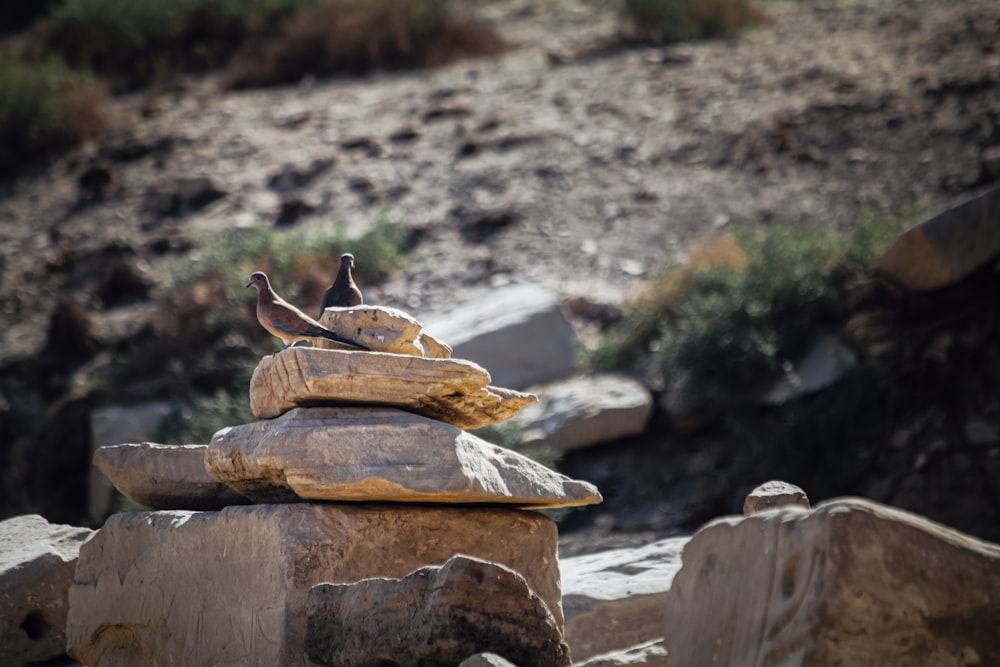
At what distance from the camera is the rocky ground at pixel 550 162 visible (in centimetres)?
1364

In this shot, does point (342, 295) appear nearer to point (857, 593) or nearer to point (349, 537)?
point (349, 537)

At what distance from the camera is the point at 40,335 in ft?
47.3

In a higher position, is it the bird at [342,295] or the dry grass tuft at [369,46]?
the bird at [342,295]

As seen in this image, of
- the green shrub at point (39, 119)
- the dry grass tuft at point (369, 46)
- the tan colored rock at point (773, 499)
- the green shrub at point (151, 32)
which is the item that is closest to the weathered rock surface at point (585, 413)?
the tan colored rock at point (773, 499)

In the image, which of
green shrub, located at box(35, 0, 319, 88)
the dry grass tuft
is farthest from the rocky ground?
green shrub, located at box(35, 0, 319, 88)

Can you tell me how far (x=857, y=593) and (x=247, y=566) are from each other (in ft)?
8.38

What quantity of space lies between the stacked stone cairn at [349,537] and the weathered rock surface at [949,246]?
612 cm

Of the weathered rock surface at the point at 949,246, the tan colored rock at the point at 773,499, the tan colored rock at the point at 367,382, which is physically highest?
the tan colored rock at the point at 367,382

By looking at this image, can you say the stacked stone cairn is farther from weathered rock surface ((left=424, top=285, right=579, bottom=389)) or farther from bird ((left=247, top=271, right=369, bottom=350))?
weathered rock surface ((left=424, top=285, right=579, bottom=389))

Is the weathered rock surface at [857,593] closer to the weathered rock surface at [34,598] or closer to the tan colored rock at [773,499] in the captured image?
the tan colored rock at [773,499]

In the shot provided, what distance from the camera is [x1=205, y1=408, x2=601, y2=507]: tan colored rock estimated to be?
4.83m

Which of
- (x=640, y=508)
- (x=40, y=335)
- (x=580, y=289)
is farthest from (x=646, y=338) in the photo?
(x=40, y=335)

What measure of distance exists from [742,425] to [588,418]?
139 centimetres

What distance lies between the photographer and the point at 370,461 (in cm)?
486
